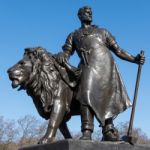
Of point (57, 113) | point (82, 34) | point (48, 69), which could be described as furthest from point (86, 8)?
point (57, 113)

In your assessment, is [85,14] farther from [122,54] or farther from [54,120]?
[54,120]

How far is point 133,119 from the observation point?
7.34m

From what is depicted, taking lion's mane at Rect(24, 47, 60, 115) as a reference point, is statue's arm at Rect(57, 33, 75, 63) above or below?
above

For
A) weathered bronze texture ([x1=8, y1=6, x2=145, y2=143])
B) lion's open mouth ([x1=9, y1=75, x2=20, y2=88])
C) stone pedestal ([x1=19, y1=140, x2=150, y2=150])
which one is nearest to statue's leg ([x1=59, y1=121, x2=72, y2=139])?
weathered bronze texture ([x1=8, y1=6, x2=145, y2=143])

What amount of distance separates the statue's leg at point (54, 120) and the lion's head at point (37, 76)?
0.44 feet

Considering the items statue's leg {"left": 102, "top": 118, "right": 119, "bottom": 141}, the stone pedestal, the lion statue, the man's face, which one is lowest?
the stone pedestal

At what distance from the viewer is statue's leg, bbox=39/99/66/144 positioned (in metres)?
7.14

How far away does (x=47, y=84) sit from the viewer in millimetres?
7488

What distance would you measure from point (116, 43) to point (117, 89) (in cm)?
82

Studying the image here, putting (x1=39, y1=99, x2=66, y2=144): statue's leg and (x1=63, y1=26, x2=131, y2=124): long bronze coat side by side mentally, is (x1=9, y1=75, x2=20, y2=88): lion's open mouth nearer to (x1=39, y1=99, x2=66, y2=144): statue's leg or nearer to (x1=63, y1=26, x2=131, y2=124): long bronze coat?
(x1=39, y1=99, x2=66, y2=144): statue's leg

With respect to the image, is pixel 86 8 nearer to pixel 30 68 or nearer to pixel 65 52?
pixel 65 52

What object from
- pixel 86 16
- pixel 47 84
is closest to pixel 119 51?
pixel 86 16

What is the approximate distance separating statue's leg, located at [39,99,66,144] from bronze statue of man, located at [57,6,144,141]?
1.10 feet

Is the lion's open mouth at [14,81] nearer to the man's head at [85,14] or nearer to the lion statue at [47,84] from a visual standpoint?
the lion statue at [47,84]
